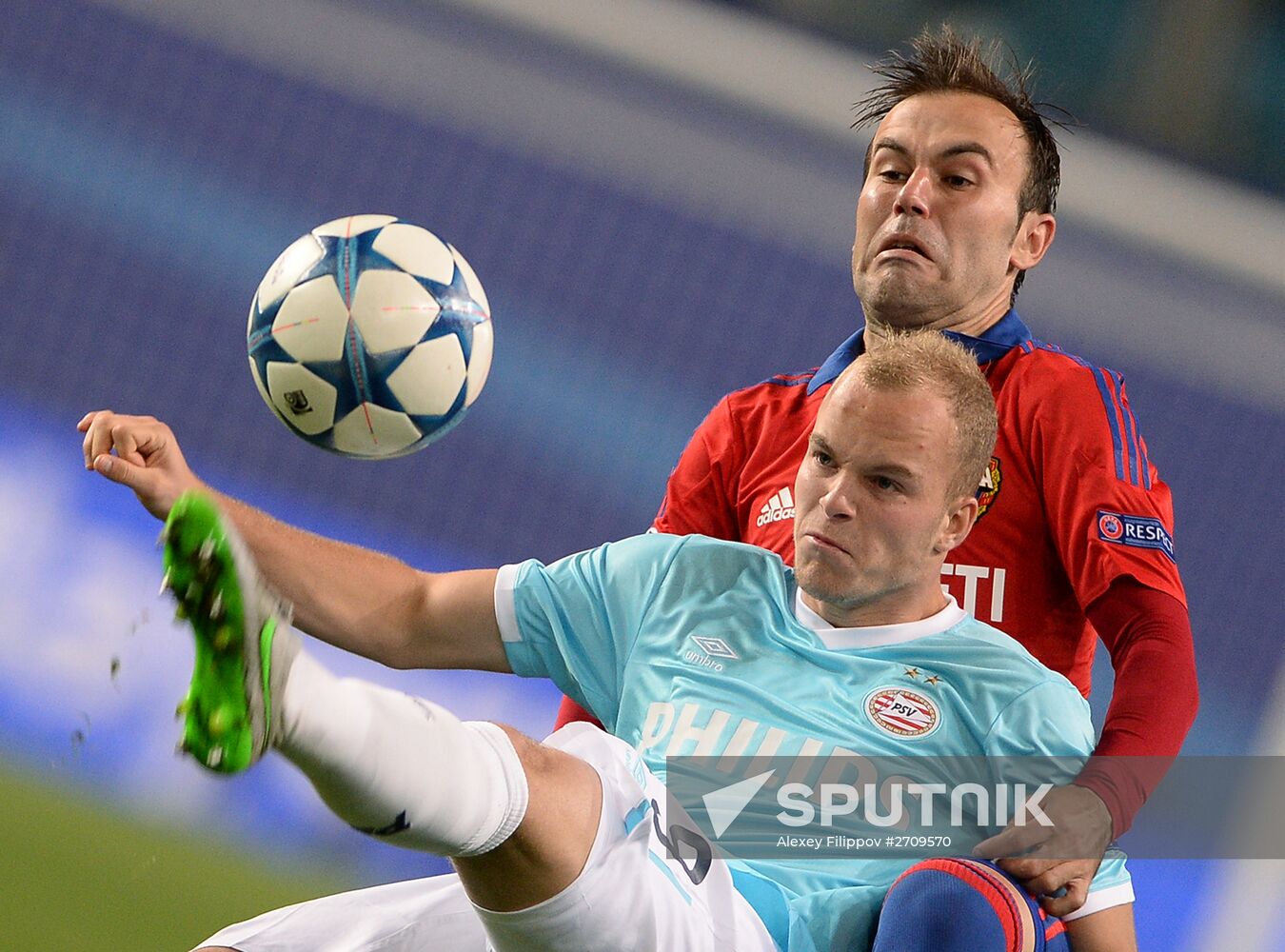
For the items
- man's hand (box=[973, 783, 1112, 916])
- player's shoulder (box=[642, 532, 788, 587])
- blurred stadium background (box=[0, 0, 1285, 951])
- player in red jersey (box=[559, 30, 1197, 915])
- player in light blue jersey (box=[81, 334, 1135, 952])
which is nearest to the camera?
player in light blue jersey (box=[81, 334, 1135, 952])

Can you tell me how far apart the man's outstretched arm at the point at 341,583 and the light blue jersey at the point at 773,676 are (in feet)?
0.20

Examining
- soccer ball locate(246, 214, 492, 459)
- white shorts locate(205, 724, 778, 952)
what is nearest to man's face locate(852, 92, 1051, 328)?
soccer ball locate(246, 214, 492, 459)

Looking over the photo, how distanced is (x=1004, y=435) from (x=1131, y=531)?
31cm

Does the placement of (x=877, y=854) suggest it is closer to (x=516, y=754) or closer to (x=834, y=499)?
(x=834, y=499)

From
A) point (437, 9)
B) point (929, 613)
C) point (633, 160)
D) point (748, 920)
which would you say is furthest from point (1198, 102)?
point (748, 920)

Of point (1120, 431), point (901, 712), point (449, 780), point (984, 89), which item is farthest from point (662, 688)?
point (984, 89)

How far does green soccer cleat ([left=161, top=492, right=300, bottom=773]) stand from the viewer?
1411 mm

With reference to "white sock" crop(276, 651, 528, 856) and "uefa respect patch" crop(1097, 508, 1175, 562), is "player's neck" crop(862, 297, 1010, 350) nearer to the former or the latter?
"uefa respect patch" crop(1097, 508, 1175, 562)

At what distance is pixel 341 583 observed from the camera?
2.27 metres

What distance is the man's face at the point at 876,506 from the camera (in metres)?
2.21

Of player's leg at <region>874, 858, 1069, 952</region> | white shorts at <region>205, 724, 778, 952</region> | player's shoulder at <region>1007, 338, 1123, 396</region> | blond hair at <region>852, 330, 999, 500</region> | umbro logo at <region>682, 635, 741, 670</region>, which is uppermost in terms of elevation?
player's shoulder at <region>1007, 338, 1123, 396</region>

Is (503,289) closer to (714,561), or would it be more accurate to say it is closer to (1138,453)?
(1138,453)

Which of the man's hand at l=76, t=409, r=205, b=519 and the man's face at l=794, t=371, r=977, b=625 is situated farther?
the man's face at l=794, t=371, r=977, b=625

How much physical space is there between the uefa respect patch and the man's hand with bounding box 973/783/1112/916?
590 mm
